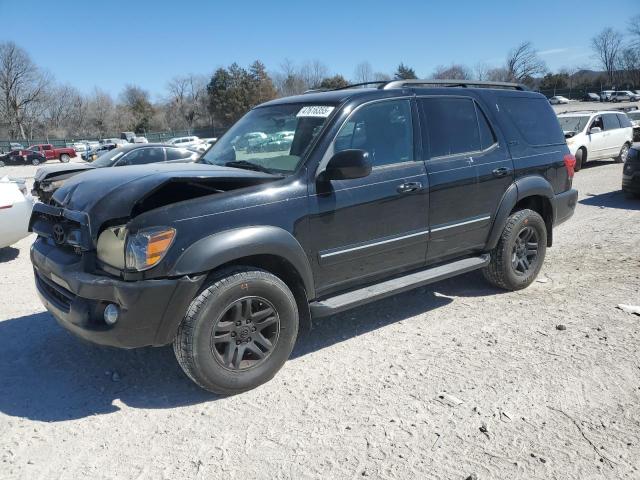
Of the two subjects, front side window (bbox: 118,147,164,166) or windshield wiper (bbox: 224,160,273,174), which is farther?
front side window (bbox: 118,147,164,166)

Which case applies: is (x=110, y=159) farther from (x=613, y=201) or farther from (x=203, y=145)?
(x=203, y=145)

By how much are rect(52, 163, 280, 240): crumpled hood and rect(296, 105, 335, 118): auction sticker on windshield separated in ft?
2.25

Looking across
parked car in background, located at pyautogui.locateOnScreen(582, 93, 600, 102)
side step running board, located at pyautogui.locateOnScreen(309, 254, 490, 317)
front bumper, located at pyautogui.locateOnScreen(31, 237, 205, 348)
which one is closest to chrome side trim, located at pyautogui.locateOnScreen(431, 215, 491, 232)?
side step running board, located at pyautogui.locateOnScreen(309, 254, 490, 317)

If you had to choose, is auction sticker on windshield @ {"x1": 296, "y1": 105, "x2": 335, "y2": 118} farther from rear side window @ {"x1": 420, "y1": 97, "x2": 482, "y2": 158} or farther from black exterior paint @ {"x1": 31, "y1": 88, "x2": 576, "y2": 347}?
rear side window @ {"x1": 420, "y1": 97, "x2": 482, "y2": 158}

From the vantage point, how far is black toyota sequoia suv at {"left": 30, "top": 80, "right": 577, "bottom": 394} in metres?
3.11

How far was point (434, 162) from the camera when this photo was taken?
4.32 m

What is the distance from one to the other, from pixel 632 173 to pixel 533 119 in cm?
609

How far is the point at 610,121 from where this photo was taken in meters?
15.8

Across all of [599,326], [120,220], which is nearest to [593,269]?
[599,326]

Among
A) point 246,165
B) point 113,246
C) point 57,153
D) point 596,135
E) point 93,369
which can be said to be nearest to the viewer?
point 113,246

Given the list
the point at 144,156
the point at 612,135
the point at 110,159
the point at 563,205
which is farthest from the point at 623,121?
the point at 110,159

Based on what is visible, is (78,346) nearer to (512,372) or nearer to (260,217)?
(260,217)

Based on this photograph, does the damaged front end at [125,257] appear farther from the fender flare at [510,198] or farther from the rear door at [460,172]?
the fender flare at [510,198]

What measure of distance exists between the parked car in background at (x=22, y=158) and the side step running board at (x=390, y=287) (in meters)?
47.9
